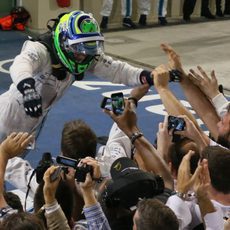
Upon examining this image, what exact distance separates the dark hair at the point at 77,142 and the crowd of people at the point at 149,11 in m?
9.38

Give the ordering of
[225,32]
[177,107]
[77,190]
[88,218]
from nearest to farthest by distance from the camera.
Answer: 1. [88,218]
2. [77,190]
3. [177,107]
4. [225,32]

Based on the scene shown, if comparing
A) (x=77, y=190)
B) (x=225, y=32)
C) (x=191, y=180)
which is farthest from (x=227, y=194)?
(x=225, y=32)

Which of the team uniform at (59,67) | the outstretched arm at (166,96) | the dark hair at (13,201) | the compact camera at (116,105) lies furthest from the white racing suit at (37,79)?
the dark hair at (13,201)

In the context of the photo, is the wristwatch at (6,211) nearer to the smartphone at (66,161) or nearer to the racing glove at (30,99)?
the smartphone at (66,161)

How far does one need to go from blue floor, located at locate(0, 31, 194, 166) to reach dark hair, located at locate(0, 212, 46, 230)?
4.02m

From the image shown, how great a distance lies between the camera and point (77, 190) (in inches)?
184

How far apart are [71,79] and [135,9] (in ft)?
29.6

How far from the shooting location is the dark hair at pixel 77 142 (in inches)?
197

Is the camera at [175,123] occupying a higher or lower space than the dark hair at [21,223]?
higher

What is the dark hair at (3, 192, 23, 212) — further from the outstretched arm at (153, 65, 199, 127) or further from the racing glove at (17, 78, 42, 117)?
the outstretched arm at (153, 65, 199, 127)

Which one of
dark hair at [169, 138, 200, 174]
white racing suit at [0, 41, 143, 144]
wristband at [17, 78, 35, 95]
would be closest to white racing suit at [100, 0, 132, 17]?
white racing suit at [0, 41, 143, 144]

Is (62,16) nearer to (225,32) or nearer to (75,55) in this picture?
(75,55)

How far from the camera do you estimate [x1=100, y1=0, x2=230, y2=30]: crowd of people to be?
14344 mm

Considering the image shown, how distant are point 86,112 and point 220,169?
518 centimetres
